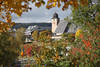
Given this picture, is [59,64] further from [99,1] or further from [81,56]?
[99,1]

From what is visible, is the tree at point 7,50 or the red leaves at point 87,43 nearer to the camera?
the tree at point 7,50

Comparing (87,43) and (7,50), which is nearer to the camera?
(7,50)

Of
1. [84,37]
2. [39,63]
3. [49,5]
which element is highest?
[49,5]

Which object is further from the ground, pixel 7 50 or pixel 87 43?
pixel 7 50

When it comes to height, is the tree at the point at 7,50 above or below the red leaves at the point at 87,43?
above

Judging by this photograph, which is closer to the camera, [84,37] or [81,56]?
[81,56]

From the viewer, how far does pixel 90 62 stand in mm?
8641

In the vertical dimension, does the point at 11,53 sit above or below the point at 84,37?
above

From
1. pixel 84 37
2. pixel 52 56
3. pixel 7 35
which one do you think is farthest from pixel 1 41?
pixel 84 37

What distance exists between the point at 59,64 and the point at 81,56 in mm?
926

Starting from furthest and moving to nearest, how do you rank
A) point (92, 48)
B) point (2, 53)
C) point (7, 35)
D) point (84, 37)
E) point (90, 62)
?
point (84, 37)
point (92, 48)
point (90, 62)
point (7, 35)
point (2, 53)

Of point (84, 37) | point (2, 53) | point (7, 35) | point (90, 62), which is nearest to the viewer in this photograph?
point (2, 53)

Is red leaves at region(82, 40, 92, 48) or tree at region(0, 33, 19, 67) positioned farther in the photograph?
red leaves at region(82, 40, 92, 48)

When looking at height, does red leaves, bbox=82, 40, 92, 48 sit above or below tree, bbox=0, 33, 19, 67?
below
